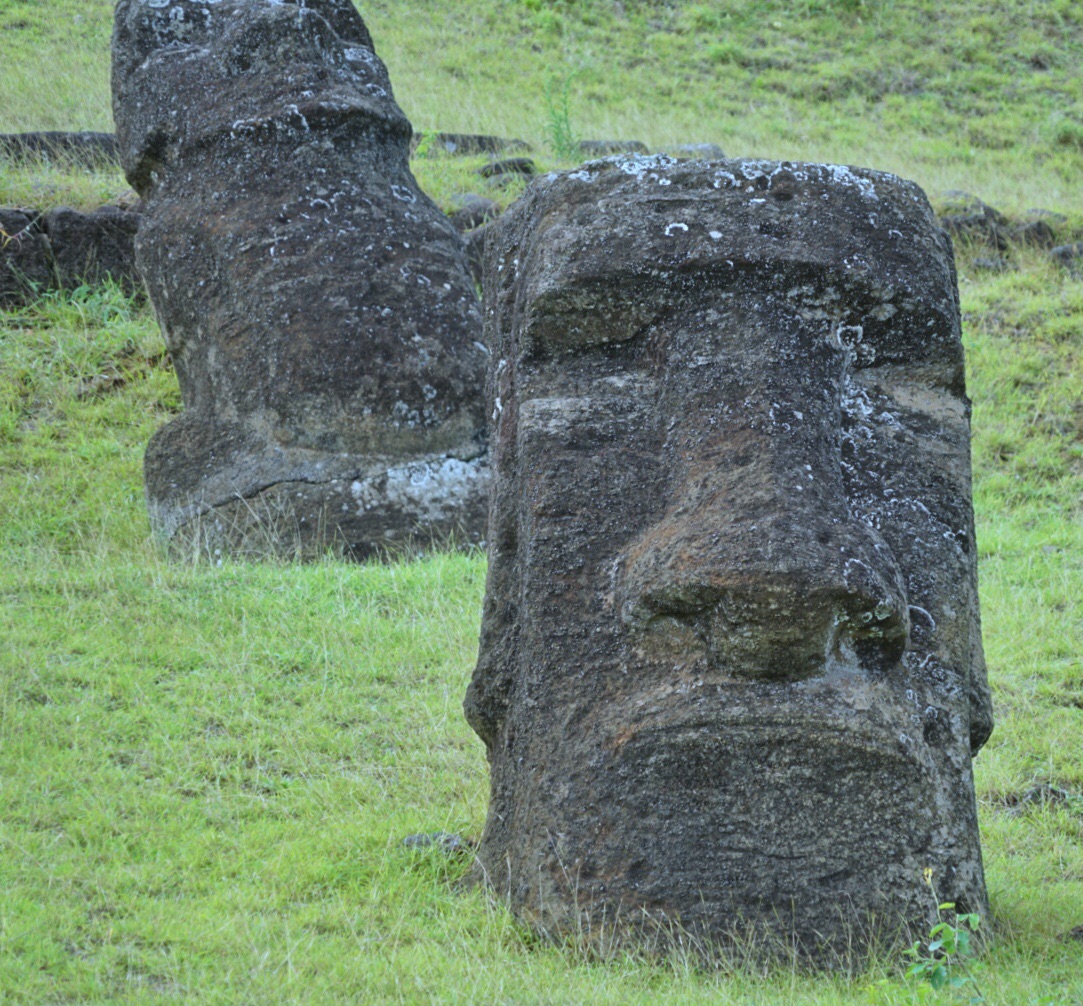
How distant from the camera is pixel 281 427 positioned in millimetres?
6902

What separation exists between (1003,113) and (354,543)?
14473mm

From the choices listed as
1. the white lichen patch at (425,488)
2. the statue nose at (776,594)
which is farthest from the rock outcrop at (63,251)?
the statue nose at (776,594)

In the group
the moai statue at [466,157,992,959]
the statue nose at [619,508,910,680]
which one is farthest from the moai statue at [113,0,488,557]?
the statue nose at [619,508,910,680]

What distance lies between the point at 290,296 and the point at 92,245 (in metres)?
3.85

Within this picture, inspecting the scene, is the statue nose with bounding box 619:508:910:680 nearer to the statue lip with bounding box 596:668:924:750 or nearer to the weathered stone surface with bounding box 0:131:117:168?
the statue lip with bounding box 596:668:924:750

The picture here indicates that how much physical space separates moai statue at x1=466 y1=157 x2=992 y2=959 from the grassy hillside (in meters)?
0.21

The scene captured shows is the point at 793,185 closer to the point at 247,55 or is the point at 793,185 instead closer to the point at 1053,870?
the point at 1053,870

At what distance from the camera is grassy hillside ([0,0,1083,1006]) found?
2.92 meters

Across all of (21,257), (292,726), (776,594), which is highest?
(776,594)

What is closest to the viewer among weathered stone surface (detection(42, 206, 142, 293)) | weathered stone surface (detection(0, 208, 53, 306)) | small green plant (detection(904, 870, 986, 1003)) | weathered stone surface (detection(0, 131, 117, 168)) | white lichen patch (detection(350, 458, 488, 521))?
small green plant (detection(904, 870, 986, 1003))

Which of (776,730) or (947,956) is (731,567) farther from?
(947,956)

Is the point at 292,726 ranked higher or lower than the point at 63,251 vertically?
lower

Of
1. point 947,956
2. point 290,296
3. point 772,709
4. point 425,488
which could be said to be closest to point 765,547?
point 772,709

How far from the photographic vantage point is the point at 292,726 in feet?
15.5
